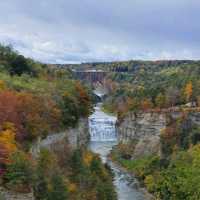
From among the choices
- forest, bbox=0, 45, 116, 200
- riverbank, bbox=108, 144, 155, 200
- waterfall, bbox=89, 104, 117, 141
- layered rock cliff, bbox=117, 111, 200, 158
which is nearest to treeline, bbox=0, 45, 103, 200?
forest, bbox=0, 45, 116, 200

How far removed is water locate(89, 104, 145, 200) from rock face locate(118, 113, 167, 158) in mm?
5593

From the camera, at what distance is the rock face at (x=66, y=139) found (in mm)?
48994

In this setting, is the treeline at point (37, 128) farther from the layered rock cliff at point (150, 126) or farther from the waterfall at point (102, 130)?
A: the waterfall at point (102, 130)

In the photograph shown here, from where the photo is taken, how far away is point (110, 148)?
102 m

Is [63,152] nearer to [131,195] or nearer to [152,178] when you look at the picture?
[131,195]

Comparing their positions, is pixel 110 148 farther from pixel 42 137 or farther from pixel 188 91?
pixel 42 137

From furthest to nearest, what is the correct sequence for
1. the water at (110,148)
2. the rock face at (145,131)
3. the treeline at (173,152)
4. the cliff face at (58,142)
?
the rock face at (145,131) < the water at (110,148) < the treeline at (173,152) < the cliff face at (58,142)

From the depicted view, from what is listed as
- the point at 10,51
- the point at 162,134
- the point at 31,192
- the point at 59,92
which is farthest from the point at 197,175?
the point at 10,51

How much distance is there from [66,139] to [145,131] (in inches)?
1426

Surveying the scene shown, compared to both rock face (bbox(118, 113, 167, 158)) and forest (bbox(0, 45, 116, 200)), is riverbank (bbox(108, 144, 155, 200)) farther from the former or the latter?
forest (bbox(0, 45, 116, 200))

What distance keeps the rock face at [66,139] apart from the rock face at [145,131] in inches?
661

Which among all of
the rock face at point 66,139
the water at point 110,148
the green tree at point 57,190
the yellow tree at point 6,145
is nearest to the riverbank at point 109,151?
the water at point 110,148

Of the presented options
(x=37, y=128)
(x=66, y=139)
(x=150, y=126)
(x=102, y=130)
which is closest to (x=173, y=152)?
(x=150, y=126)

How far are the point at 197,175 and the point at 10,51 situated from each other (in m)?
51.6
